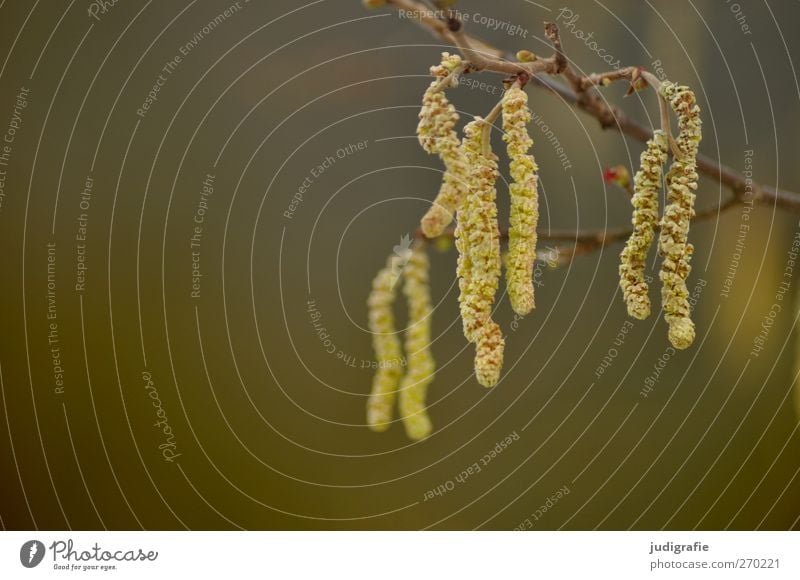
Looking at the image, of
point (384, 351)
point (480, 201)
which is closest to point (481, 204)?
point (480, 201)

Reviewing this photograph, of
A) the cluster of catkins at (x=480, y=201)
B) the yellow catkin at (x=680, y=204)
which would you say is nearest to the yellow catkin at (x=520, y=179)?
the cluster of catkins at (x=480, y=201)

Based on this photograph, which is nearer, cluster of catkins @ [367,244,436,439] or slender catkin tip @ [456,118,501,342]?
slender catkin tip @ [456,118,501,342]

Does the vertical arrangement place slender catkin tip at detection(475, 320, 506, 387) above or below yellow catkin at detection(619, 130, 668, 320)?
below

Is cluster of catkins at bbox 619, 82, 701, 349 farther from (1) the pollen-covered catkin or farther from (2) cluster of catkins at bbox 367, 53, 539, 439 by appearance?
(1) the pollen-covered catkin

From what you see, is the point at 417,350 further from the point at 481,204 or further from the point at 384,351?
the point at 481,204

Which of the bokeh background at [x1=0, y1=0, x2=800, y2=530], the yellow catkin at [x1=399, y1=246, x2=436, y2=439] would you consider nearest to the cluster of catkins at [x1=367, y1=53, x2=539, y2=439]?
the yellow catkin at [x1=399, y1=246, x2=436, y2=439]

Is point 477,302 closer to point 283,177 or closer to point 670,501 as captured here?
point 283,177
